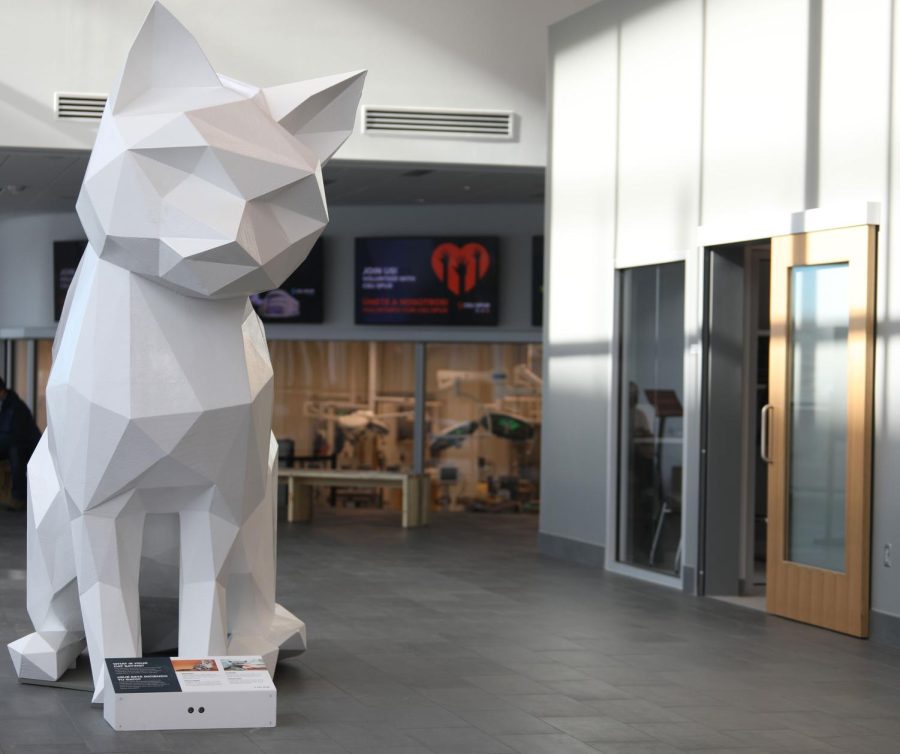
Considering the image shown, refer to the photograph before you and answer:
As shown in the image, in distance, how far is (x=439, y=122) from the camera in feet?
34.3

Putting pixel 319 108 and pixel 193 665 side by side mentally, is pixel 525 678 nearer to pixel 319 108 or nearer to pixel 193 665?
pixel 193 665

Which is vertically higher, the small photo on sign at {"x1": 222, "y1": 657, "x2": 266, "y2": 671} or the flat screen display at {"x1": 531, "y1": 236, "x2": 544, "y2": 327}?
the flat screen display at {"x1": 531, "y1": 236, "x2": 544, "y2": 327}

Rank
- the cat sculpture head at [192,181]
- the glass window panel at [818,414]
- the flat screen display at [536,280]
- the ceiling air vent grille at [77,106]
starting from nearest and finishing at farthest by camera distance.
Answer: the cat sculpture head at [192,181] < the glass window panel at [818,414] < the ceiling air vent grille at [77,106] < the flat screen display at [536,280]

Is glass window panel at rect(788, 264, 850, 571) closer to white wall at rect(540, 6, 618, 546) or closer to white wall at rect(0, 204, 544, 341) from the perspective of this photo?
white wall at rect(540, 6, 618, 546)

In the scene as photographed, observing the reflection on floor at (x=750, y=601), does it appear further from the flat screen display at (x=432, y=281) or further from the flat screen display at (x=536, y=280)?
the flat screen display at (x=432, y=281)

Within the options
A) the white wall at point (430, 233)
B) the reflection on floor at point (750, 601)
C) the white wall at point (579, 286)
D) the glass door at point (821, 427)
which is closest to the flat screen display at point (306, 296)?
the white wall at point (430, 233)

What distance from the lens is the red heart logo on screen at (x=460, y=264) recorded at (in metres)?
14.1

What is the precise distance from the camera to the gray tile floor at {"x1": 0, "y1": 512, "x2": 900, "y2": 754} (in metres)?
4.25

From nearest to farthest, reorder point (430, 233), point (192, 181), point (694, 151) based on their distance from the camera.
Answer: point (192, 181) → point (694, 151) → point (430, 233)

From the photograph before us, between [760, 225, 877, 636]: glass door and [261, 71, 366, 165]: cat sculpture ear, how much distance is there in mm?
3477

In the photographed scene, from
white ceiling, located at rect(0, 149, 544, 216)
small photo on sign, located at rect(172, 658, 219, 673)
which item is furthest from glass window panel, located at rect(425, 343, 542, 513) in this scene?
small photo on sign, located at rect(172, 658, 219, 673)

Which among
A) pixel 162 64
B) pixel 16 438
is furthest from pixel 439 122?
pixel 162 64

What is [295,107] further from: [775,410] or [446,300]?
[446,300]

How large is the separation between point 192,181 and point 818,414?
4.39 m
